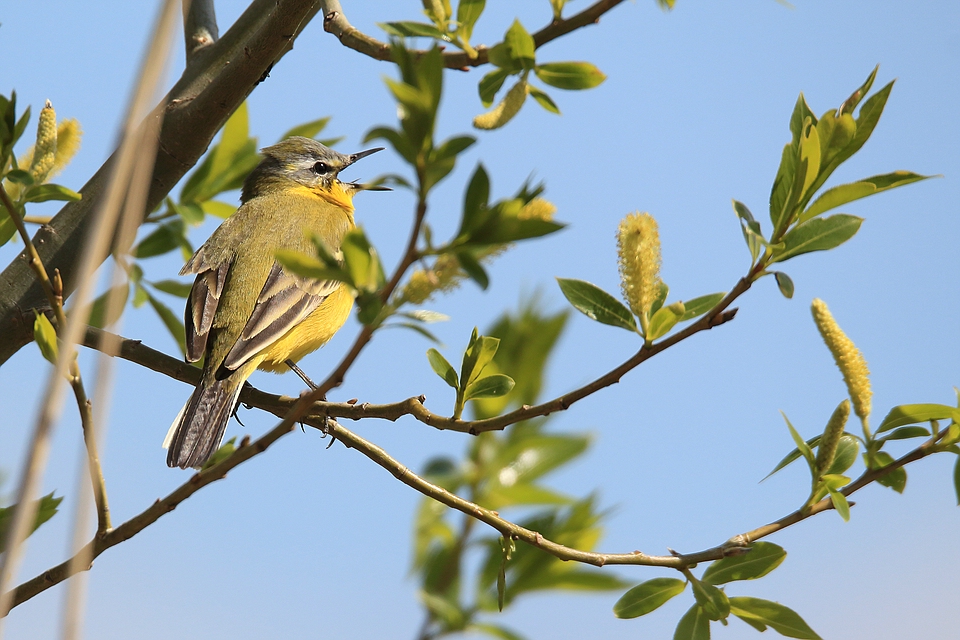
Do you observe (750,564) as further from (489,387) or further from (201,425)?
(201,425)

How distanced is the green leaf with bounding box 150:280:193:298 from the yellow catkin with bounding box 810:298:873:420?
9.15 feet

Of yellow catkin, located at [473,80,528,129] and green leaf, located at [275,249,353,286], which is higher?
yellow catkin, located at [473,80,528,129]

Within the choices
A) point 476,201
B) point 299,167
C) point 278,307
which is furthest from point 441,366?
point 299,167

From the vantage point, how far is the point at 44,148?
8.98 feet

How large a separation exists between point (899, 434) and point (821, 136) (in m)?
0.78

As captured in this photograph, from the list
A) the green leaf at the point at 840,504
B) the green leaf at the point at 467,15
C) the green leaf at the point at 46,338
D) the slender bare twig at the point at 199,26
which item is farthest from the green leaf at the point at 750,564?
the slender bare twig at the point at 199,26

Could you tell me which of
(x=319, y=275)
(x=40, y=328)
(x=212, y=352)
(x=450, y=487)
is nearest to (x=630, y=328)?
(x=319, y=275)

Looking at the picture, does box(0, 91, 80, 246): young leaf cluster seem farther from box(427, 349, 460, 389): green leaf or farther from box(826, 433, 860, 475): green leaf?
box(826, 433, 860, 475): green leaf

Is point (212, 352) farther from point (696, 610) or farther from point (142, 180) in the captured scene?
point (142, 180)

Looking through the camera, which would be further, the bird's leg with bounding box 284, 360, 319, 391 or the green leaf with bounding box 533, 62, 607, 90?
the bird's leg with bounding box 284, 360, 319, 391

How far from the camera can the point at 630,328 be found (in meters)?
2.02

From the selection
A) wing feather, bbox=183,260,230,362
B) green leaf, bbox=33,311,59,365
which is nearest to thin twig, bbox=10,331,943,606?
green leaf, bbox=33,311,59,365

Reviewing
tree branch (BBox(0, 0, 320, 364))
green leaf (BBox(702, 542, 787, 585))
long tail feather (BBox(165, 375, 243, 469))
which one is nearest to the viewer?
green leaf (BBox(702, 542, 787, 585))

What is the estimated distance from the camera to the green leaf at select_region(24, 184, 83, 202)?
265cm
